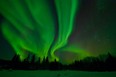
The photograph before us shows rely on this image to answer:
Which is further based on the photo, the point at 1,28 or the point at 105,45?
the point at 1,28

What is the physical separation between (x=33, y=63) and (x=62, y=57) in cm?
52

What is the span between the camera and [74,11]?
157 inches

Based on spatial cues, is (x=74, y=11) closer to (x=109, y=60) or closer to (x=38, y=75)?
(x=109, y=60)

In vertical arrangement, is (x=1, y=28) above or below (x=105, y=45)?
above

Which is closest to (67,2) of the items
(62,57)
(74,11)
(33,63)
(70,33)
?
(74,11)

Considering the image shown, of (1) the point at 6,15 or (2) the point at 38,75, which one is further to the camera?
(1) the point at 6,15

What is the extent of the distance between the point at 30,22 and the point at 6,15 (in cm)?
47

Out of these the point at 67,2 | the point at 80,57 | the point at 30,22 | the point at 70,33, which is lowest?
the point at 80,57

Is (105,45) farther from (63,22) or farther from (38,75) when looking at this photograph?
(38,75)

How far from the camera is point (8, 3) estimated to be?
13.9ft

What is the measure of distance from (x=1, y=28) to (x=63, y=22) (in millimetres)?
1143

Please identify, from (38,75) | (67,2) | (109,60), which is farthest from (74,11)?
(38,75)

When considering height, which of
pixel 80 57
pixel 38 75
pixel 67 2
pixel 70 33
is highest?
pixel 67 2

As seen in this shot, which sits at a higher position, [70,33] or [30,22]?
[30,22]
